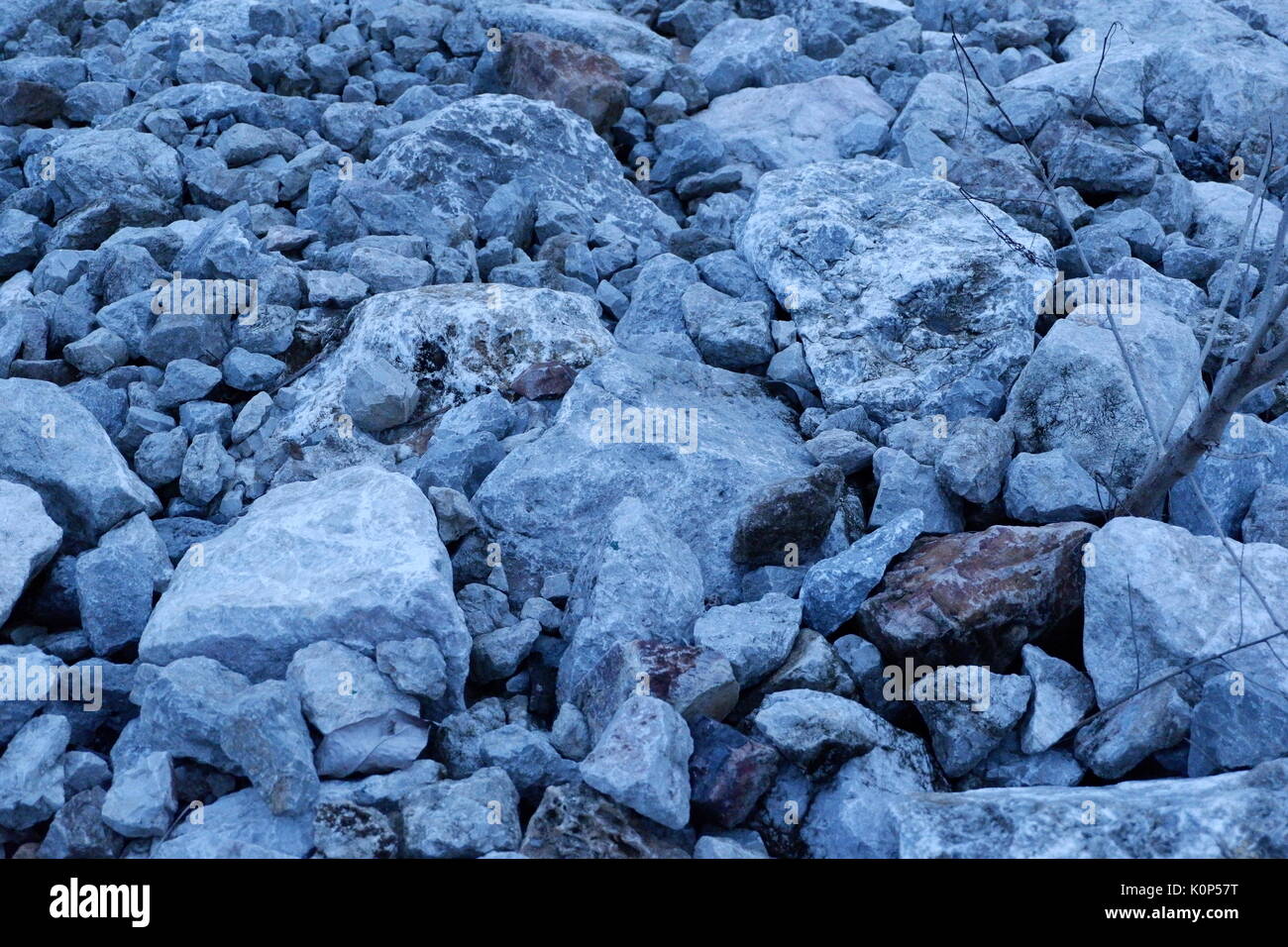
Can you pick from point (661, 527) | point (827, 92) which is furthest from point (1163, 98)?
point (661, 527)

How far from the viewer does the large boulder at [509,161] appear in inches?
212

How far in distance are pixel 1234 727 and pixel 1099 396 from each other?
1323mm

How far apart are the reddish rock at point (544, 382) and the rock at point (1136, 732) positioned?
2140 mm

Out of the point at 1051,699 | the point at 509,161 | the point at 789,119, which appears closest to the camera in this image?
the point at 1051,699

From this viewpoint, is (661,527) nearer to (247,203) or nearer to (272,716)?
(272,716)

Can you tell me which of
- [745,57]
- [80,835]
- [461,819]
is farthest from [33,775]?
[745,57]

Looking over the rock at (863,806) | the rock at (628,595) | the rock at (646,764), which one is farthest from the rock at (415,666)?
the rock at (863,806)

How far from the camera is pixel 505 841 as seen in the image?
267cm

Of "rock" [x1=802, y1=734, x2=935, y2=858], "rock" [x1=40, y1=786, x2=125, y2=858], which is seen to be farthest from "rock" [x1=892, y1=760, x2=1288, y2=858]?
"rock" [x1=40, y1=786, x2=125, y2=858]

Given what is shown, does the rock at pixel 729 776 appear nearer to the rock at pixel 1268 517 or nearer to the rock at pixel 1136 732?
the rock at pixel 1136 732

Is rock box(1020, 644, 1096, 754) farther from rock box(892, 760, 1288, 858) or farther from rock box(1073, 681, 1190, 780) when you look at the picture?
rock box(892, 760, 1288, 858)

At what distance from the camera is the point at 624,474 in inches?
A: 146

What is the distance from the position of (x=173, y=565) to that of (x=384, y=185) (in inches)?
95.5

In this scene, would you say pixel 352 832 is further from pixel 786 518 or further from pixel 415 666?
pixel 786 518
